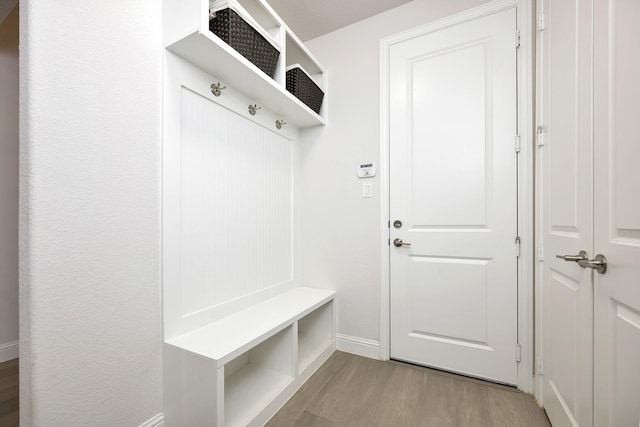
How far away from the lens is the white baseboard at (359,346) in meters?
1.98

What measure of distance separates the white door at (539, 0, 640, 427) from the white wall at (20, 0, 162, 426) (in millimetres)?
1738

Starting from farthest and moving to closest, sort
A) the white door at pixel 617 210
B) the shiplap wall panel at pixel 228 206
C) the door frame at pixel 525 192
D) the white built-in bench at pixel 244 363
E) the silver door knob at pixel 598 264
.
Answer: the door frame at pixel 525 192 → the shiplap wall panel at pixel 228 206 → the white built-in bench at pixel 244 363 → the silver door knob at pixel 598 264 → the white door at pixel 617 210

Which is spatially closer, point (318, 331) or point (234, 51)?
point (234, 51)

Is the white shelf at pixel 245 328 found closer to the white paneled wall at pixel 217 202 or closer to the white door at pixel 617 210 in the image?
the white paneled wall at pixel 217 202

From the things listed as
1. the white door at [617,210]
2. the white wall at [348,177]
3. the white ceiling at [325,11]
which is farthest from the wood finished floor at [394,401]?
the white ceiling at [325,11]

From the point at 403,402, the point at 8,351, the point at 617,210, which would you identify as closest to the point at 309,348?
the point at 403,402

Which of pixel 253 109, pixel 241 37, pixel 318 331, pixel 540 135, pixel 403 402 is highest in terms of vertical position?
pixel 241 37

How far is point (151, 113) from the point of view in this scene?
4.01 ft

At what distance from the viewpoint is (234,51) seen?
127cm

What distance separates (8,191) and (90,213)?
1632 mm

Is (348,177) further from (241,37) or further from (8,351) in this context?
(8,351)

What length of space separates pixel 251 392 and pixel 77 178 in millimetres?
1355

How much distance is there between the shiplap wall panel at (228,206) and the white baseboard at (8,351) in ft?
5.42

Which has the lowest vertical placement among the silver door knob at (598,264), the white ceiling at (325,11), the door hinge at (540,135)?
the silver door knob at (598,264)
